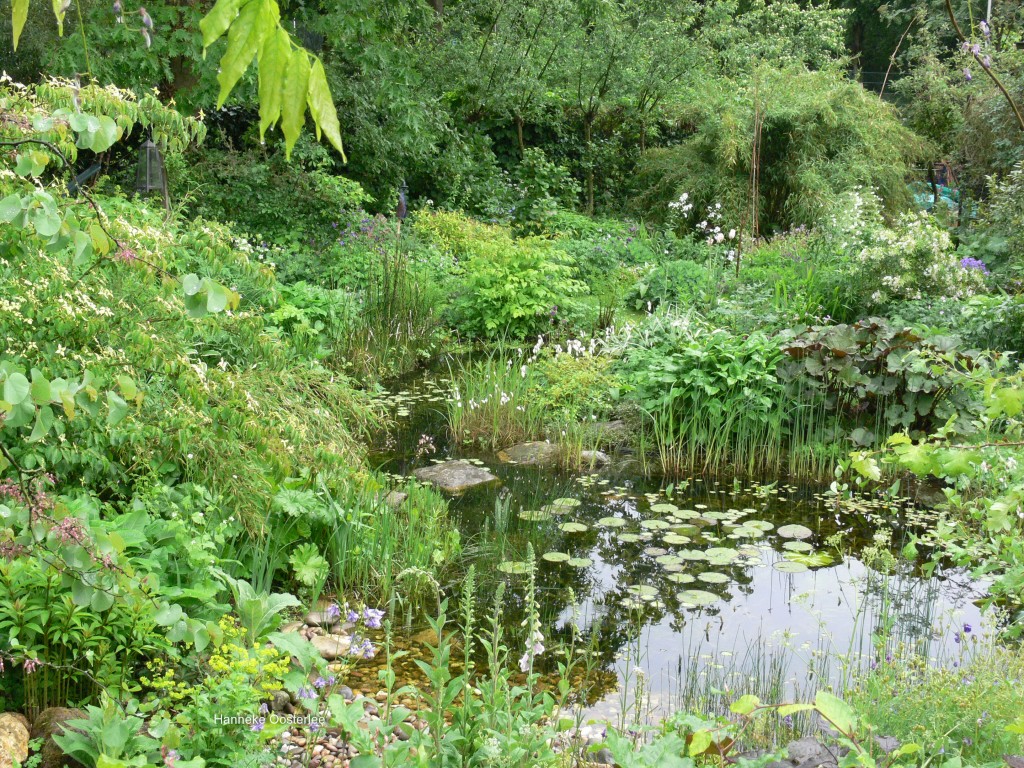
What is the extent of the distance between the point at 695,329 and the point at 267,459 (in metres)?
4.19

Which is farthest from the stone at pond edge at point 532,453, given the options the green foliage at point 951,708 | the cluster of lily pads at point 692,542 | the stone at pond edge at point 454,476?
the green foliage at point 951,708

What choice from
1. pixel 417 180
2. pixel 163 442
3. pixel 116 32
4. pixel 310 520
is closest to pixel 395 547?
pixel 310 520

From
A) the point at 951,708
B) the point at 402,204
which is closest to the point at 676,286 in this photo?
the point at 402,204

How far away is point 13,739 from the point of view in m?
2.22

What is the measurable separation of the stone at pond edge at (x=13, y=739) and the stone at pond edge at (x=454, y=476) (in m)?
3.22

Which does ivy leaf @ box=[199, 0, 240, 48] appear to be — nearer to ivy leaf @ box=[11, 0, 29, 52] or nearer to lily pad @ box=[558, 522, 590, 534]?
ivy leaf @ box=[11, 0, 29, 52]

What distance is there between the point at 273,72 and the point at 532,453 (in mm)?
5226

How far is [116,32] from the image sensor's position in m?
9.09

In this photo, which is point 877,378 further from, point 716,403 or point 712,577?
point 712,577

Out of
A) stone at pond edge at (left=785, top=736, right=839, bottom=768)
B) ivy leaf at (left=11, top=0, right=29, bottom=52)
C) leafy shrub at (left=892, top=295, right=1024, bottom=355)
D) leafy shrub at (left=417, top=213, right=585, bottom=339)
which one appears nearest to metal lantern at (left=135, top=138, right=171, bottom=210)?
leafy shrub at (left=417, top=213, right=585, bottom=339)

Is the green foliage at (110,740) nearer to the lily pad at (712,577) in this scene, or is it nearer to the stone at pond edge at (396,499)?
the stone at pond edge at (396,499)

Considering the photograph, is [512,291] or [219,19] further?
[512,291]

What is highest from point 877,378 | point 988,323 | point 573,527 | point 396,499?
point 988,323

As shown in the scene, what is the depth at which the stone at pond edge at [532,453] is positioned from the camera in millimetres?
6098
